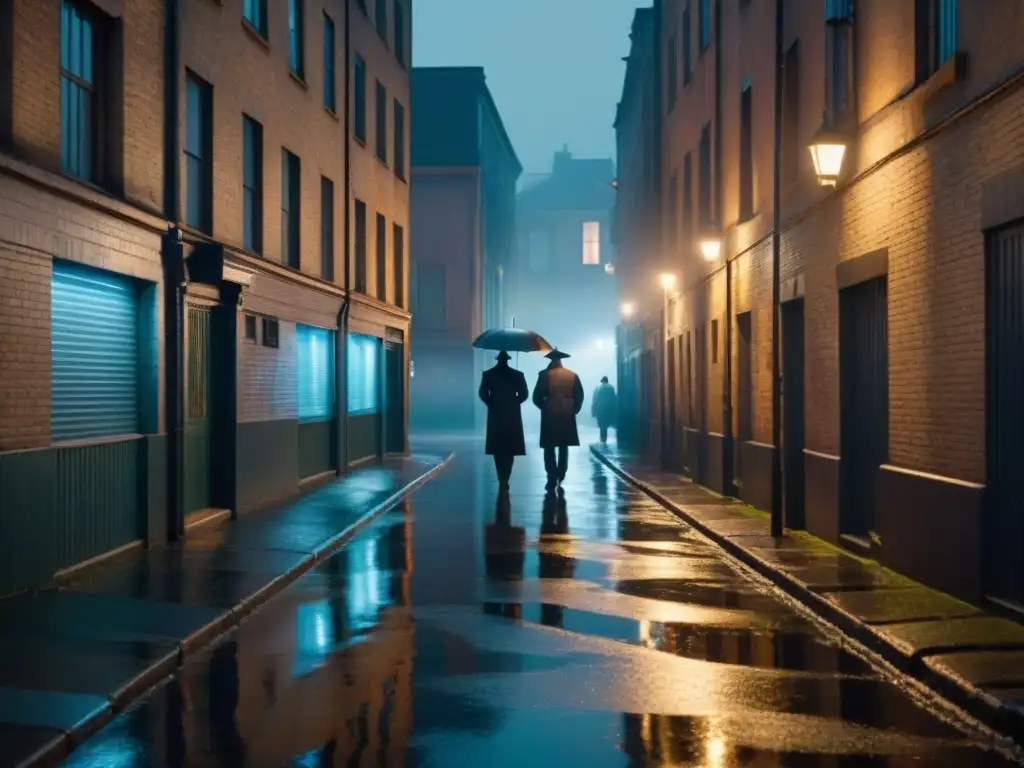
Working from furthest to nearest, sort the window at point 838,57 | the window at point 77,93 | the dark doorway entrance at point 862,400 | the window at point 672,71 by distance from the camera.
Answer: the window at point 672,71 < the window at point 838,57 < the dark doorway entrance at point 862,400 < the window at point 77,93

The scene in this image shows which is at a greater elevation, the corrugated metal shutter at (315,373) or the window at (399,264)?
the window at (399,264)

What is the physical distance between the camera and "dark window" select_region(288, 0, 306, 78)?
2078 cm

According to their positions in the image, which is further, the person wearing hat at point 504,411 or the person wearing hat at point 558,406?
the person wearing hat at point 558,406

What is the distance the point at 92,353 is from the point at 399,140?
19.8 metres

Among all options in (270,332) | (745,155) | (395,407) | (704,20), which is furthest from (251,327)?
(395,407)

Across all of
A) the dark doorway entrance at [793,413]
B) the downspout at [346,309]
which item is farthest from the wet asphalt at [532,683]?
the downspout at [346,309]

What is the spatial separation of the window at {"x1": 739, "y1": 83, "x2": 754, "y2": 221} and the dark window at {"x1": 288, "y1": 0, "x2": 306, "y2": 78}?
22.3ft

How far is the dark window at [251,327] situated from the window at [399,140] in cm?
1348

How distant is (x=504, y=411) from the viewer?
1972 cm

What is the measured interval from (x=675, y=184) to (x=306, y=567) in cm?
1756

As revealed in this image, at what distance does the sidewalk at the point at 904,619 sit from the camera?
6641 millimetres

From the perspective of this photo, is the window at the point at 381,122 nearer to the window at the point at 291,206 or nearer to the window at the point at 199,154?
the window at the point at 291,206

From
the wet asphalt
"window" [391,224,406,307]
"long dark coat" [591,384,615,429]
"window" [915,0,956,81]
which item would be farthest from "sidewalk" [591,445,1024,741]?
"long dark coat" [591,384,615,429]

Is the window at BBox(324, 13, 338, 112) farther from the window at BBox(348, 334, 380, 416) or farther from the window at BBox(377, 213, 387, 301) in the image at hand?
the window at BBox(377, 213, 387, 301)
